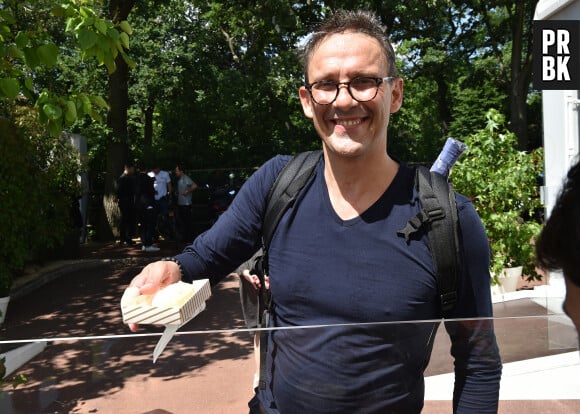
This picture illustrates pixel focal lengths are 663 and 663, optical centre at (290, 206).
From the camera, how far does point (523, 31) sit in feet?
71.5

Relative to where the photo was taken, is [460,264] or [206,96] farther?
[206,96]

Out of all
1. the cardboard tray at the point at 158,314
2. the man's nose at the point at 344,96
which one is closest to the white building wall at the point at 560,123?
the man's nose at the point at 344,96

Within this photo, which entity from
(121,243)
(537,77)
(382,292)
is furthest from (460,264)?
(121,243)

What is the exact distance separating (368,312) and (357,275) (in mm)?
96

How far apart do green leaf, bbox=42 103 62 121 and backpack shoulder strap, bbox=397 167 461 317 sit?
103 inches

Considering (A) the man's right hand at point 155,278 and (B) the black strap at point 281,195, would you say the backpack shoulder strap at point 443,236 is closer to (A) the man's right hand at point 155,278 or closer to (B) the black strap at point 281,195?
(B) the black strap at point 281,195

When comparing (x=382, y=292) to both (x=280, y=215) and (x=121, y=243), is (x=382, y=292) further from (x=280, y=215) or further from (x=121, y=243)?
(x=121, y=243)

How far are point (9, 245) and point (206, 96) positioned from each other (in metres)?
15.6

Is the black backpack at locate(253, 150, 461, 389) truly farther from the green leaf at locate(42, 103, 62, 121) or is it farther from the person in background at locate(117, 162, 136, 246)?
the person in background at locate(117, 162, 136, 246)

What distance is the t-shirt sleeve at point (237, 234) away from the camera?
190 cm

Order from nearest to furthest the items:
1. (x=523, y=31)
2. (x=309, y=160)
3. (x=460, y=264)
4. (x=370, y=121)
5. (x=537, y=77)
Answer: (x=460, y=264), (x=370, y=121), (x=309, y=160), (x=537, y=77), (x=523, y=31)

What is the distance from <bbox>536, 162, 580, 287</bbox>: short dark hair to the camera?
940mm

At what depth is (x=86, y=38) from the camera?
3637mm

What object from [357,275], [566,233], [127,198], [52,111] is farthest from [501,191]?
[127,198]
